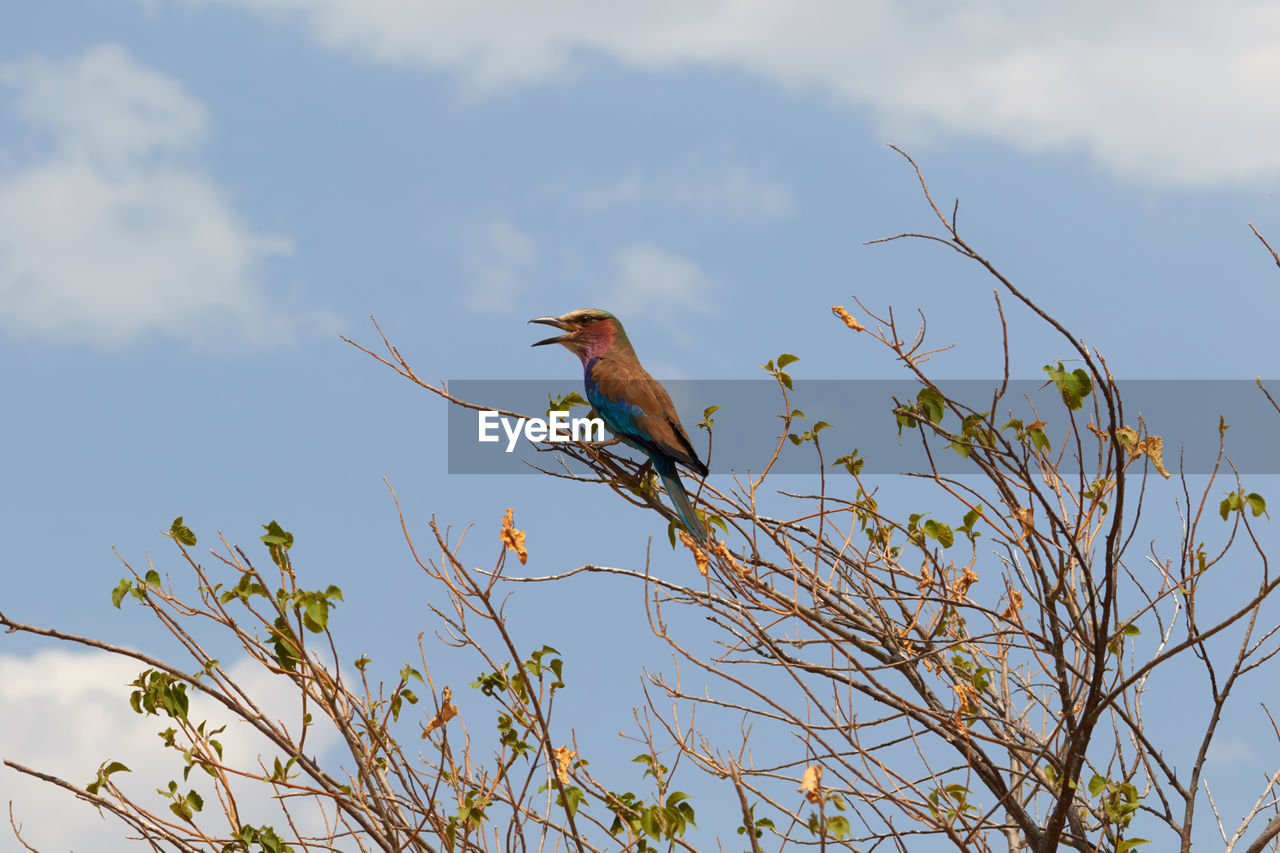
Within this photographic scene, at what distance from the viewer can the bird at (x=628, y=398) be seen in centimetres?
607

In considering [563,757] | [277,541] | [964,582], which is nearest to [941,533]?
[964,582]

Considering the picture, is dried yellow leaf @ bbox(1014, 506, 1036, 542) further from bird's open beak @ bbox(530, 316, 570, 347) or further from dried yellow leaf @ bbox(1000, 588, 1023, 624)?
bird's open beak @ bbox(530, 316, 570, 347)

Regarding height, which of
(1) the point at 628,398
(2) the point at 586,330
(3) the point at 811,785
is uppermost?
(2) the point at 586,330

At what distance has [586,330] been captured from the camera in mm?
7633

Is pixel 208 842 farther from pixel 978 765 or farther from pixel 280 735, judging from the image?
pixel 978 765

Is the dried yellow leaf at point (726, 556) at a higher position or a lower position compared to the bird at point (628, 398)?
lower

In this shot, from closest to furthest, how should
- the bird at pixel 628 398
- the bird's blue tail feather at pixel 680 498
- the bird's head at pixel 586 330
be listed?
the bird's blue tail feather at pixel 680 498 → the bird at pixel 628 398 → the bird's head at pixel 586 330

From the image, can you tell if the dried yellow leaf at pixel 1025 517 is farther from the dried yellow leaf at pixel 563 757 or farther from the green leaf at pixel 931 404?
the dried yellow leaf at pixel 563 757

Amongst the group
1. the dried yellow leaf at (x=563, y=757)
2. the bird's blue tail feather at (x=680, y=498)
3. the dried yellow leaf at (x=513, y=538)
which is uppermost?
the bird's blue tail feather at (x=680, y=498)

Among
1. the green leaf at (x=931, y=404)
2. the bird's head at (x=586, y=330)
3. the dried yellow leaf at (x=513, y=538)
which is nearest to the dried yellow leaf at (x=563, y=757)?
the dried yellow leaf at (x=513, y=538)

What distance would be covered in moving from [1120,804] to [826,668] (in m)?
1.33

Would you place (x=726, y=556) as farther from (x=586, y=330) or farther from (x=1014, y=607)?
(x=586, y=330)

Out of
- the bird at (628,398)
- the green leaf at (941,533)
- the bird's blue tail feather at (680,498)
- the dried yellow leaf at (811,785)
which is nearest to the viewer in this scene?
the dried yellow leaf at (811,785)

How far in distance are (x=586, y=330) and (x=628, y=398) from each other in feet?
3.57
